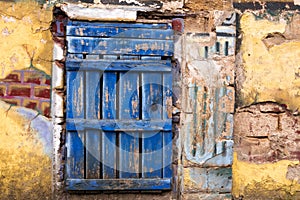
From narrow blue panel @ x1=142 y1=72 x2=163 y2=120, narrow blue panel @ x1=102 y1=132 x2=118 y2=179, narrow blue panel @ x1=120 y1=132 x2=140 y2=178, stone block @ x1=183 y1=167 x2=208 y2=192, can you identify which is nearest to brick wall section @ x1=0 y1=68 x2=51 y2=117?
narrow blue panel @ x1=102 y1=132 x2=118 y2=179

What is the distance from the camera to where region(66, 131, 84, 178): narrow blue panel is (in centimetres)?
364

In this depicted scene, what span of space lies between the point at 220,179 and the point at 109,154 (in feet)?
3.10

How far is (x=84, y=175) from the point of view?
12.0ft

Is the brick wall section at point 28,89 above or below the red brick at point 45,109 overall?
above

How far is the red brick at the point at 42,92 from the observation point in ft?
11.9

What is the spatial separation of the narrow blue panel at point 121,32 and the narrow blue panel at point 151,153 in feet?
2.62

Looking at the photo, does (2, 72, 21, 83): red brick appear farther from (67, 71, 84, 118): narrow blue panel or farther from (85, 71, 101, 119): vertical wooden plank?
(85, 71, 101, 119): vertical wooden plank

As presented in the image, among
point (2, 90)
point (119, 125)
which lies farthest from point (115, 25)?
point (2, 90)

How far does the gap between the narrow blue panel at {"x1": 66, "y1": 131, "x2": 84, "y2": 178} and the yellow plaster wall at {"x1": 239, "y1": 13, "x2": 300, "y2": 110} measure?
1.39m

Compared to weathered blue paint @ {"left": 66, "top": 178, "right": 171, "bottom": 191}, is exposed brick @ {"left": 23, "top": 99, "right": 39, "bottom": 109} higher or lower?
higher

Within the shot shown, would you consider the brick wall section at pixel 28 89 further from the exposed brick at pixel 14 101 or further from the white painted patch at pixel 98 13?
the white painted patch at pixel 98 13

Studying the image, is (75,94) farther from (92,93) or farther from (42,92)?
(42,92)

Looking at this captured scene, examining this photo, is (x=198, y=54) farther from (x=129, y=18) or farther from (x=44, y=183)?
(x=44, y=183)

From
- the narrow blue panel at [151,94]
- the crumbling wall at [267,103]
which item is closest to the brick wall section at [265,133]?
the crumbling wall at [267,103]
